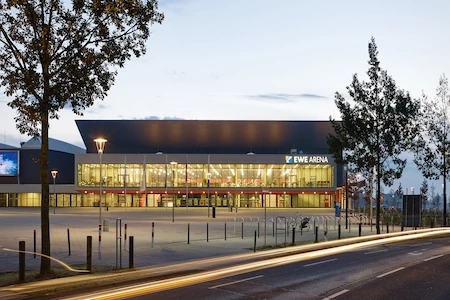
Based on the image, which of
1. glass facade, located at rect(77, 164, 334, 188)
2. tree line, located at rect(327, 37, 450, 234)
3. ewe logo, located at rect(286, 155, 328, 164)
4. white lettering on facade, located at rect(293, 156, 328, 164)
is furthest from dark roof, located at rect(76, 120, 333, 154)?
tree line, located at rect(327, 37, 450, 234)

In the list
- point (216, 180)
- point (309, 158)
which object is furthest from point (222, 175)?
point (309, 158)

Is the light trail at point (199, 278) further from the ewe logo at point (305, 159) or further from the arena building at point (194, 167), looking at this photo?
the arena building at point (194, 167)

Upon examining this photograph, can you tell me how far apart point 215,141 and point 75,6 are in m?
80.1

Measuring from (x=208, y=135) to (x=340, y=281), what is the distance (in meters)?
81.0

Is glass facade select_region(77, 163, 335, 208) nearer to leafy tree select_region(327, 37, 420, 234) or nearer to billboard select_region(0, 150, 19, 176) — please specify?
billboard select_region(0, 150, 19, 176)

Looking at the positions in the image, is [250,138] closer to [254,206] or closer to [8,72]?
[254,206]

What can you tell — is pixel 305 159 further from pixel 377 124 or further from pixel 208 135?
pixel 377 124

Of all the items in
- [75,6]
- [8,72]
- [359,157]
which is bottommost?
[359,157]

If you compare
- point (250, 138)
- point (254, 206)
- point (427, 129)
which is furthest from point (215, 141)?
point (427, 129)

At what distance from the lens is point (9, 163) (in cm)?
9569

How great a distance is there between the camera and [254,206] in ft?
309

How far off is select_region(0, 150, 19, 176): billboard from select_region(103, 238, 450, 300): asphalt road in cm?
8338

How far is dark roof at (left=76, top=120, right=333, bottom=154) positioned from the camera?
316 feet

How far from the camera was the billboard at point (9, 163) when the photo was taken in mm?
95562
